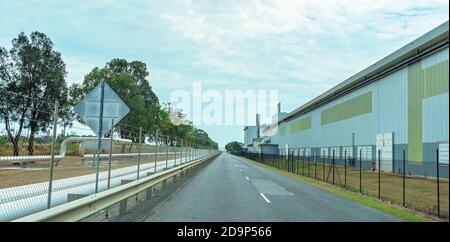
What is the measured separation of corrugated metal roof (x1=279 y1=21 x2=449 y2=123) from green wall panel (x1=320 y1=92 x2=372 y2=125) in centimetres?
158

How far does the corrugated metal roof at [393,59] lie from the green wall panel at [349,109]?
1.58 metres

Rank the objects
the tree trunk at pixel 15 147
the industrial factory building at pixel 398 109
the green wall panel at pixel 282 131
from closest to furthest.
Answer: the tree trunk at pixel 15 147, the industrial factory building at pixel 398 109, the green wall panel at pixel 282 131

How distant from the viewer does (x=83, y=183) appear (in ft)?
34.1

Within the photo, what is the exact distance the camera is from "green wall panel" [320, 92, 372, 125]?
4759cm

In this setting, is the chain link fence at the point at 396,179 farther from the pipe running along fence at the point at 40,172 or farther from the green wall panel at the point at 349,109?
the pipe running along fence at the point at 40,172

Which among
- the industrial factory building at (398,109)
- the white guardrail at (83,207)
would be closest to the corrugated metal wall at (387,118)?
the industrial factory building at (398,109)

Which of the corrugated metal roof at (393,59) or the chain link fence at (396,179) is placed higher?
the corrugated metal roof at (393,59)

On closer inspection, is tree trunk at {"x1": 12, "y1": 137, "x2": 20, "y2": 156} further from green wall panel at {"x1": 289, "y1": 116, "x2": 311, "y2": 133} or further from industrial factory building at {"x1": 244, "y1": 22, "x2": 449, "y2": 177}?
green wall panel at {"x1": 289, "y1": 116, "x2": 311, "y2": 133}

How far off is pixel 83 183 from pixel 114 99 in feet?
9.36

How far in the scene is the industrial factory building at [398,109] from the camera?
103 ft

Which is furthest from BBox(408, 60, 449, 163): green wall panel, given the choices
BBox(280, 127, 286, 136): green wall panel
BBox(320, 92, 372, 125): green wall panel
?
BBox(280, 127, 286, 136): green wall panel

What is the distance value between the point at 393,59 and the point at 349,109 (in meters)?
15.5

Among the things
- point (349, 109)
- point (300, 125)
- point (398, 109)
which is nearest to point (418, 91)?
point (398, 109)
